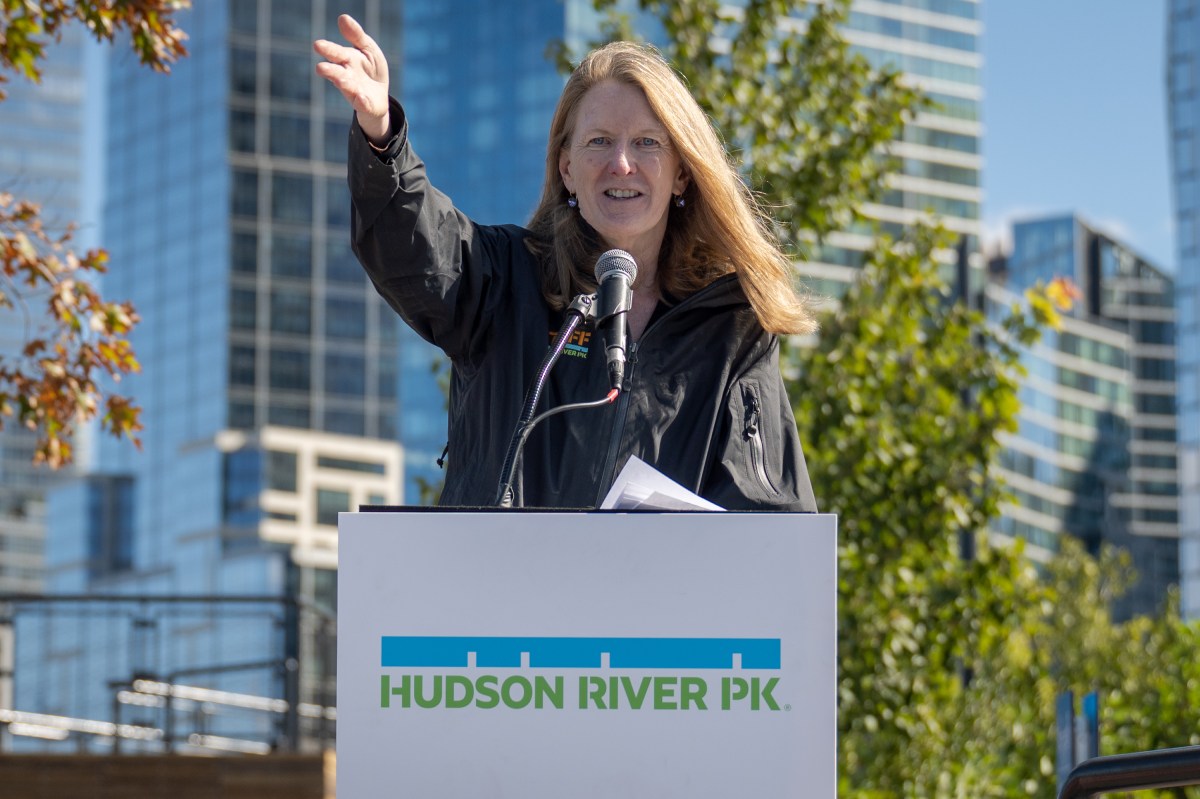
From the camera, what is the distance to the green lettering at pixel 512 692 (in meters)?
2.07

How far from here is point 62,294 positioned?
574 centimetres

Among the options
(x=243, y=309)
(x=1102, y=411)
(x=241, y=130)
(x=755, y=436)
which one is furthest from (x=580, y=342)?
(x=1102, y=411)

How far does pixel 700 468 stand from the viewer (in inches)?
111

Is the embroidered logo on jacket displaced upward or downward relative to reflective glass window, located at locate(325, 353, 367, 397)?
downward

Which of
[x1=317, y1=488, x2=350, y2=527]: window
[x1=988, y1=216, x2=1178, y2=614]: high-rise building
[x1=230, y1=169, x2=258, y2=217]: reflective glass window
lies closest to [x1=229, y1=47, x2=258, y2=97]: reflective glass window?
[x1=230, y1=169, x2=258, y2=217]: reflective glass window

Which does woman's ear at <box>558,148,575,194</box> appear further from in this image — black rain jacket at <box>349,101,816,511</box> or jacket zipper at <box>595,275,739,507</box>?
jacket zipper at <box>595,275,739,507</box>

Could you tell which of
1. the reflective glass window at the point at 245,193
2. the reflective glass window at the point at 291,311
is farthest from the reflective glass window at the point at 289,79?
the reflective glass window at the point at 291,311

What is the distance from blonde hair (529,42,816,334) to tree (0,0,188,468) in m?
2.97

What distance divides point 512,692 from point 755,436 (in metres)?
0.92

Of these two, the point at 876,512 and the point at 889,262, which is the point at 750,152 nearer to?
the point at 889,262

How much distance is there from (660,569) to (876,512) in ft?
21.7

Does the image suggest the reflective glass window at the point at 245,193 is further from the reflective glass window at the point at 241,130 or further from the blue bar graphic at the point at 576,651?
the blue bar graphic at the point at 576,651

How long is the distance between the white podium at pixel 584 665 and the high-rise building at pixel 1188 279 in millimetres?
70725

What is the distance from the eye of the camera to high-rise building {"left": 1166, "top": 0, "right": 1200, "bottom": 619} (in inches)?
2857
